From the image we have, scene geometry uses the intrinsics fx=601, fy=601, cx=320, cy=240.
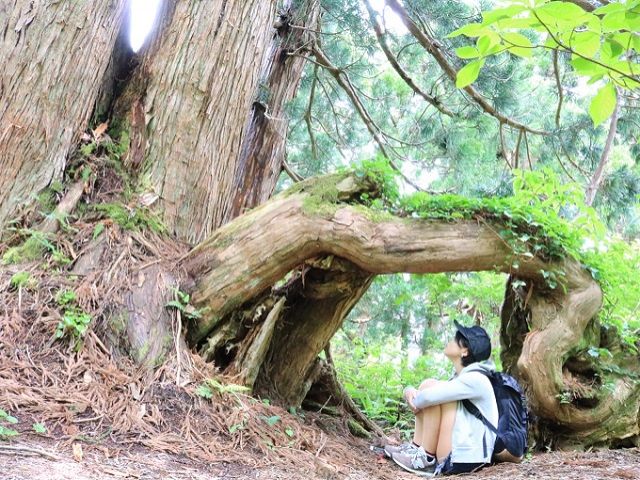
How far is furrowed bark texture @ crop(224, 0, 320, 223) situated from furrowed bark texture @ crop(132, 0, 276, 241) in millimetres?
1295

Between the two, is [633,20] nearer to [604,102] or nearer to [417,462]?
[604,102]

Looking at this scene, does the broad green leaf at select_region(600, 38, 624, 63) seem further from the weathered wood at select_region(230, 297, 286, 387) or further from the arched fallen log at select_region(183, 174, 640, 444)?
the weathered wood at select_region(230, 297, 286, 387)

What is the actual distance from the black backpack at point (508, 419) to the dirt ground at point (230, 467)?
0.12 meters

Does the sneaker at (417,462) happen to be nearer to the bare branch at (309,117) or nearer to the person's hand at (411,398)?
the person's hand at (411,398)

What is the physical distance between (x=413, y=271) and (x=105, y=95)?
2433 millimetres

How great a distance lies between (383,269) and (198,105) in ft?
5.62

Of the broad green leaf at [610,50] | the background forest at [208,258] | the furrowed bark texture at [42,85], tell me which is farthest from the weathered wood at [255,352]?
the broad green leaf at [610,50]

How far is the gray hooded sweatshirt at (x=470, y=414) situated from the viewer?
3684 mm

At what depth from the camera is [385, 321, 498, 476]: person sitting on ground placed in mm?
3697

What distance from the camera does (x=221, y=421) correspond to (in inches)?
125

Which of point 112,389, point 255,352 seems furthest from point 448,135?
point 112,389

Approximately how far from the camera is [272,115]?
600 cm

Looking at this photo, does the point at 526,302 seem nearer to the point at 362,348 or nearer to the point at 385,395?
the point at 385,395

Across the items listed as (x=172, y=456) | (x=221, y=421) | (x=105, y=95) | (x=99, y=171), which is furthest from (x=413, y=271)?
(x=105, y=95)
